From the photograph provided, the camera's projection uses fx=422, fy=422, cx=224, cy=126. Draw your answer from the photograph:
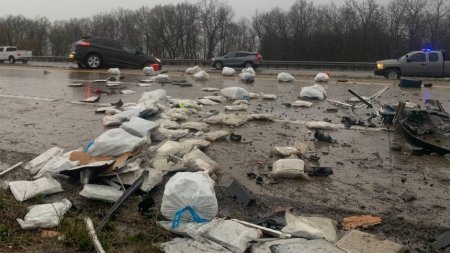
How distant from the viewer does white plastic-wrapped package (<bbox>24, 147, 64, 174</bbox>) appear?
15.4 feet

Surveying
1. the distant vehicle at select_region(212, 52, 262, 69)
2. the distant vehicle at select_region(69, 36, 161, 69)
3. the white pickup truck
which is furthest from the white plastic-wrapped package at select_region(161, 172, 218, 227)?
the white pickup truck

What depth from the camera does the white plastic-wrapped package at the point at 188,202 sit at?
11.2ft

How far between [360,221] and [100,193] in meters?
2.31

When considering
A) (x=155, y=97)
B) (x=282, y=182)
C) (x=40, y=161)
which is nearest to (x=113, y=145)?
(x=40, y=161)

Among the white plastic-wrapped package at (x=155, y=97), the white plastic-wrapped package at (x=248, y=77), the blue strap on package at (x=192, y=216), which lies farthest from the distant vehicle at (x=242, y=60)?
the blue strap on package at (x=192, y=216)

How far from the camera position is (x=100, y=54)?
18.8 meters

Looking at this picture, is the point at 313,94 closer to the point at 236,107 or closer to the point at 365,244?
the point at 236,107

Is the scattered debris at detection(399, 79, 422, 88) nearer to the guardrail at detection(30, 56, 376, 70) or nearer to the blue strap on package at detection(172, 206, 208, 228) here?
the blue strap on package at detection(172, 206, 208, 228)

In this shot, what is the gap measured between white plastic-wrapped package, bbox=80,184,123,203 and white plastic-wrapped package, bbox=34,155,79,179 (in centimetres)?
65

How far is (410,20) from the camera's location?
195ft

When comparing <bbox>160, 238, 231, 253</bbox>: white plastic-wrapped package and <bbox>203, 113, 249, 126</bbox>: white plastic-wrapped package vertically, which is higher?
<bbox>203, 113, 249, 126</bbox>: white plastic-wrapped package

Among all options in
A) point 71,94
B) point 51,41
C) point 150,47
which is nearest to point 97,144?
point 71,94

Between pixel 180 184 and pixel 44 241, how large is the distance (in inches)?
43.6

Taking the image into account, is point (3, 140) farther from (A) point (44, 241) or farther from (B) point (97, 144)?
(A) point (44, 241)
